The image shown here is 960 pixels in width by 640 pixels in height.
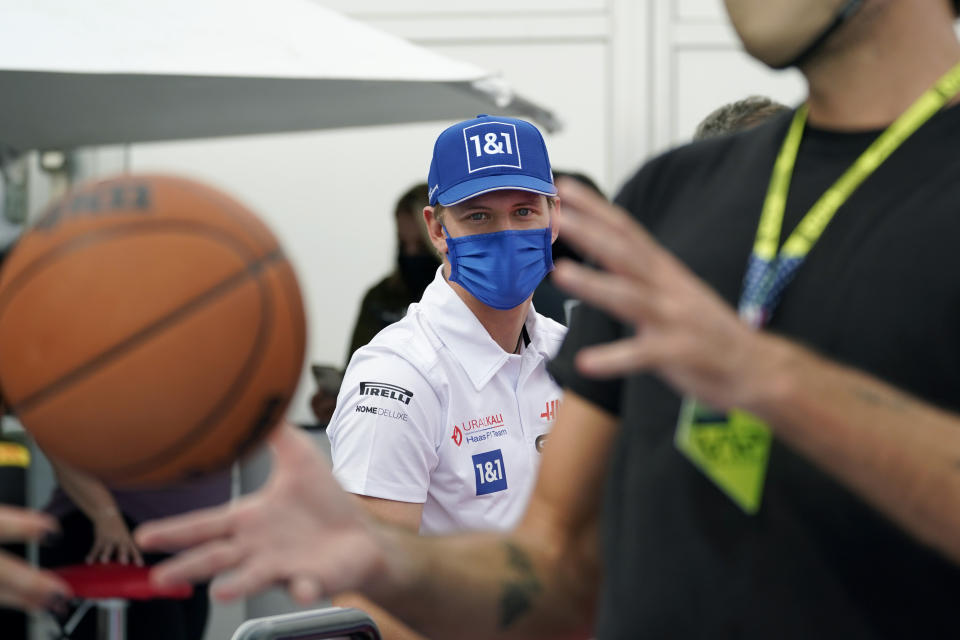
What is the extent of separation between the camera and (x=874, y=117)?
1.56 meters

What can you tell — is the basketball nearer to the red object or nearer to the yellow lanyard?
the yellow lanyard

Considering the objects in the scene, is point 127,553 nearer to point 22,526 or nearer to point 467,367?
point 467,367

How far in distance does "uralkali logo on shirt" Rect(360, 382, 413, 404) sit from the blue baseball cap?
0.63m

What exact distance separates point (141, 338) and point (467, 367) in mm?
1621

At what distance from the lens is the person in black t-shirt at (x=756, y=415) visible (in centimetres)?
121

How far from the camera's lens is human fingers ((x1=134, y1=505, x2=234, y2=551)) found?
4.72 ft

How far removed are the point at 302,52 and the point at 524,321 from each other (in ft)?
6.72

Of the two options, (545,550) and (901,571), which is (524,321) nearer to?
(545,550)

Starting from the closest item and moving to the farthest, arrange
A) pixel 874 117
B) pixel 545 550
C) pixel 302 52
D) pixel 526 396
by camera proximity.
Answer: pixel 874 117 → pixel 545 550 → pixel 526 396 → pixel 302 52

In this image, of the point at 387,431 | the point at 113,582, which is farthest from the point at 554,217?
the point at 113,582

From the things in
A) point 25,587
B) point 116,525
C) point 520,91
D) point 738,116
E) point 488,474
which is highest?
point 25,587

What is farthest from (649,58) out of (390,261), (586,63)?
(390,261)

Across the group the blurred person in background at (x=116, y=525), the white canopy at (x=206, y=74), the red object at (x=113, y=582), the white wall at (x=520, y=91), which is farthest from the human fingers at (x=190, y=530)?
the white wall at (x=520, y=91)

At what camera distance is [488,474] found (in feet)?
9.85
